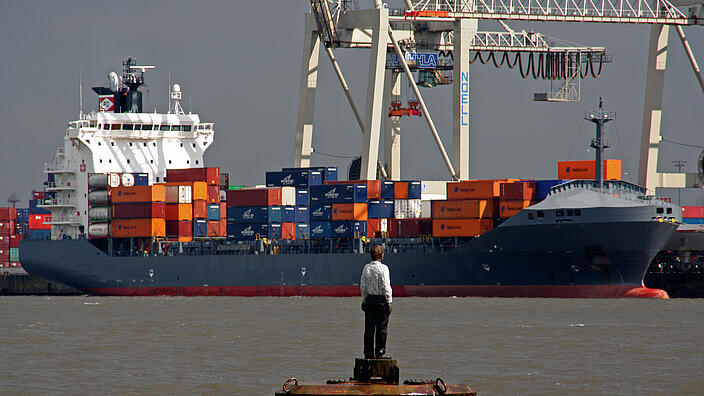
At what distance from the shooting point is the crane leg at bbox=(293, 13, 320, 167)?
57.9 meters

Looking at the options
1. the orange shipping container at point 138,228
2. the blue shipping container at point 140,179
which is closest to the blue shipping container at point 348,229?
the orange shipping container at point 138,228

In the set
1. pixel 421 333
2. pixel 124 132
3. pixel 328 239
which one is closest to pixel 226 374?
pixel 421 333

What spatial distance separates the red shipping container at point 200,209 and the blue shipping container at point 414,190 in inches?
464

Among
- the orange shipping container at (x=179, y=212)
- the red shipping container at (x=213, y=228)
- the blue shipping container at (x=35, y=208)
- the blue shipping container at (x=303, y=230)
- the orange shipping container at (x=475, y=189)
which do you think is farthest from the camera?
the blue shipping container at (x=35, y=208)

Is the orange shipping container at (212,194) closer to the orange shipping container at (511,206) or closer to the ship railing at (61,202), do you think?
the ship railing at (61,202)

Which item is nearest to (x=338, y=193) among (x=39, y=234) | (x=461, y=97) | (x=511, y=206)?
(x=461, y=97)

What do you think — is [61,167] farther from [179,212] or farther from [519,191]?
[519,191]

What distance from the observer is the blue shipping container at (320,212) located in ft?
171

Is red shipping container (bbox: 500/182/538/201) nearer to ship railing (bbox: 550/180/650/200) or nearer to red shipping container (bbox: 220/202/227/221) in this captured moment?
ship railing (bbox: 550/180/650/200)

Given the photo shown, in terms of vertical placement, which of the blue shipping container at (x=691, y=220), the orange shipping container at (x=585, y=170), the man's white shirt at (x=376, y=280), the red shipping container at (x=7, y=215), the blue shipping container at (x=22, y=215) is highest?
the orange shipping container at (x=585, y=170)

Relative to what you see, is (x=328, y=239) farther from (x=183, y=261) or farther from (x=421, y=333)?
(x=421, y=333)

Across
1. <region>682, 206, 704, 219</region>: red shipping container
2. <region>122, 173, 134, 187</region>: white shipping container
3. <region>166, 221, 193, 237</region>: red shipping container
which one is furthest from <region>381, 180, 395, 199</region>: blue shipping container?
<region>682, 206, 704, 219</region>: red shipping container

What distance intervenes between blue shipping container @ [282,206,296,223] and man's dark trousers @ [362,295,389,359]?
1542 inches

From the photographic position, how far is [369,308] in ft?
46.1
